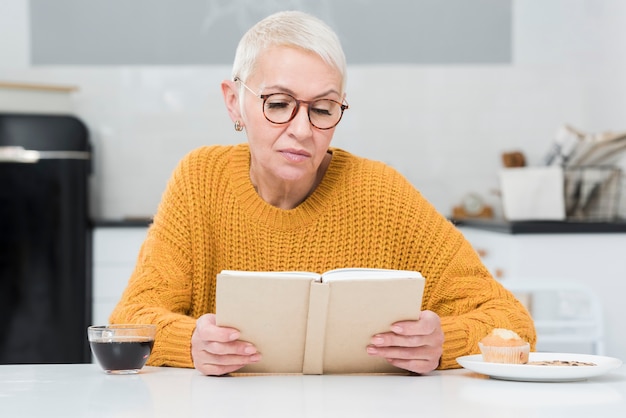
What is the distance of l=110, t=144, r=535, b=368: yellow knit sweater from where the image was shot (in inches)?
72.9

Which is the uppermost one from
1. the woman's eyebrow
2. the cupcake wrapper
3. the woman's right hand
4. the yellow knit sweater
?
the woman's eyebrow

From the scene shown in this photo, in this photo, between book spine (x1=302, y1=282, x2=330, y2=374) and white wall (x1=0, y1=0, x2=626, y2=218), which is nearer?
book spine (x1=302, y1=282, x2=330, y2=374)

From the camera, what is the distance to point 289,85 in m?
1.73

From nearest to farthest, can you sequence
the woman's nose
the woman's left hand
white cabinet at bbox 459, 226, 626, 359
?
1. the woman's left hand
2. the woman's nose
3. white cabinet at bbox 459, 226, 626, 359

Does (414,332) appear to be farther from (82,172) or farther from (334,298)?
(82,172)

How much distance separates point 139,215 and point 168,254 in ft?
9.61

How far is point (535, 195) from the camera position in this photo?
11.8 ft

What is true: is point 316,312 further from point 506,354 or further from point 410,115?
point 410,115

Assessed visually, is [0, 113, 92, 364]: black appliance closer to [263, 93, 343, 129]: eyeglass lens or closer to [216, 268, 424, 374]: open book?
[263, 93, 343, 129]: eyeglass lens

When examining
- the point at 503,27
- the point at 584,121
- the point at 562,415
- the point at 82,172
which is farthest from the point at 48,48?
the point at 562,415

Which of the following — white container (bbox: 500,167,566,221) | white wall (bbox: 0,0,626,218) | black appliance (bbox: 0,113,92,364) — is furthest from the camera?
white wall (bbox: 0,0,626,218)

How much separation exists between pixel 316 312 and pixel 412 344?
0.16 m

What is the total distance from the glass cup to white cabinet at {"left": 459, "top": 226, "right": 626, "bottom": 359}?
189 cm

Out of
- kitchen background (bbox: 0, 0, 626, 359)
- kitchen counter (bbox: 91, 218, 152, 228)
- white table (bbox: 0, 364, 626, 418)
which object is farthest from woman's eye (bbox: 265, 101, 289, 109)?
kitchen background (bbox: 0, 0, 626, 359)
